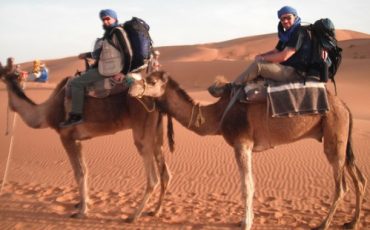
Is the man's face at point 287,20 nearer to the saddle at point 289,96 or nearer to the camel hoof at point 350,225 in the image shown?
the saddle at point 289,96

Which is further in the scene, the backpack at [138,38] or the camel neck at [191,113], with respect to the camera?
the backpack at [138,38]

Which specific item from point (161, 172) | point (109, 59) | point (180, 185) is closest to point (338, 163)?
point (161, 172)

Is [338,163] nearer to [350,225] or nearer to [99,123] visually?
[350,225]

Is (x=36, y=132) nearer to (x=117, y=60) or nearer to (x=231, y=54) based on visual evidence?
(x=117, y=60)

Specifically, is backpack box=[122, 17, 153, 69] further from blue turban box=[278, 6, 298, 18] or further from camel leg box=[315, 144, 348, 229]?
camel leg box=[315, 144, 348, 229]

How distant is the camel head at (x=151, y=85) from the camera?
5.24 metres

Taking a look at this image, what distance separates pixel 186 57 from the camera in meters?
64.1

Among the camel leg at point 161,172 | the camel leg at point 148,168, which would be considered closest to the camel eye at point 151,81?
the camel leg at point 148,168

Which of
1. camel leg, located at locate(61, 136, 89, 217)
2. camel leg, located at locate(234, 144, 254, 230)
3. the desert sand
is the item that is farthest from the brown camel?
camel leg, located at locate(234, 144, 254, 230)

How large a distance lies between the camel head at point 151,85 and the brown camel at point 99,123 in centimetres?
57

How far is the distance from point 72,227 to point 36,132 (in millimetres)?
9398

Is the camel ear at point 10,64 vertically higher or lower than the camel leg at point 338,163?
higher

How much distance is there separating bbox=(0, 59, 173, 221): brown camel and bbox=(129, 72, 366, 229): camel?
0.56 m

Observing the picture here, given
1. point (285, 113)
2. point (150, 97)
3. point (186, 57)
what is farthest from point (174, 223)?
point (186, 57)
